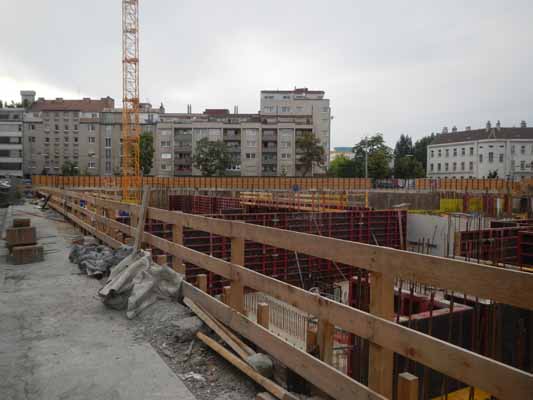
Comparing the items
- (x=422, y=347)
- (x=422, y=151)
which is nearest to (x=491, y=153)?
(x=422, y=151)

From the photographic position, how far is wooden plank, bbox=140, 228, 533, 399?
207 cm

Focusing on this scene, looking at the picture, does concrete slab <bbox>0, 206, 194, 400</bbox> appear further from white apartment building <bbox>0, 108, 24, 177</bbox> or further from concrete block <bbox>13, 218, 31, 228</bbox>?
white apartment building <bbox>0, 108, 24, 177</bbox>

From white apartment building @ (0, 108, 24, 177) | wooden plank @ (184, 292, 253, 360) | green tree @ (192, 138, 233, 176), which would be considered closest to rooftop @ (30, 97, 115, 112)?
white apartment building @ (0, 108, 24, 177)

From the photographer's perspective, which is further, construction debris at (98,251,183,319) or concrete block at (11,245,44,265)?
concrete block at (11,245,44,265)

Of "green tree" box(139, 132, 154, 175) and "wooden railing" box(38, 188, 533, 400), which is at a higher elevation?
"green tree" box(139, 132, 154, 175)

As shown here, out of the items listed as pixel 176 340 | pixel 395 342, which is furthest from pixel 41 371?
pixel 395 342

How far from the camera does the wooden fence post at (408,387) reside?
269cm

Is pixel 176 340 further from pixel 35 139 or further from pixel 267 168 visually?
pixel 35 139

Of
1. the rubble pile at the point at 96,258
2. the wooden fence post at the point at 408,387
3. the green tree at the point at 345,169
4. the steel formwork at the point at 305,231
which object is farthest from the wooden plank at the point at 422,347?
the green tree at the point at 345,169

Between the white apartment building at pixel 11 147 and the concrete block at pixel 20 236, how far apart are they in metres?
88.5

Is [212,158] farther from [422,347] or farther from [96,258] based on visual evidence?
[422,347]

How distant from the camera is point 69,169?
8406cm

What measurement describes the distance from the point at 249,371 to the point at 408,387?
1392 mm

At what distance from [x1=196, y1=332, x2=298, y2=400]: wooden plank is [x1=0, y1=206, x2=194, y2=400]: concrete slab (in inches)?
17.9
